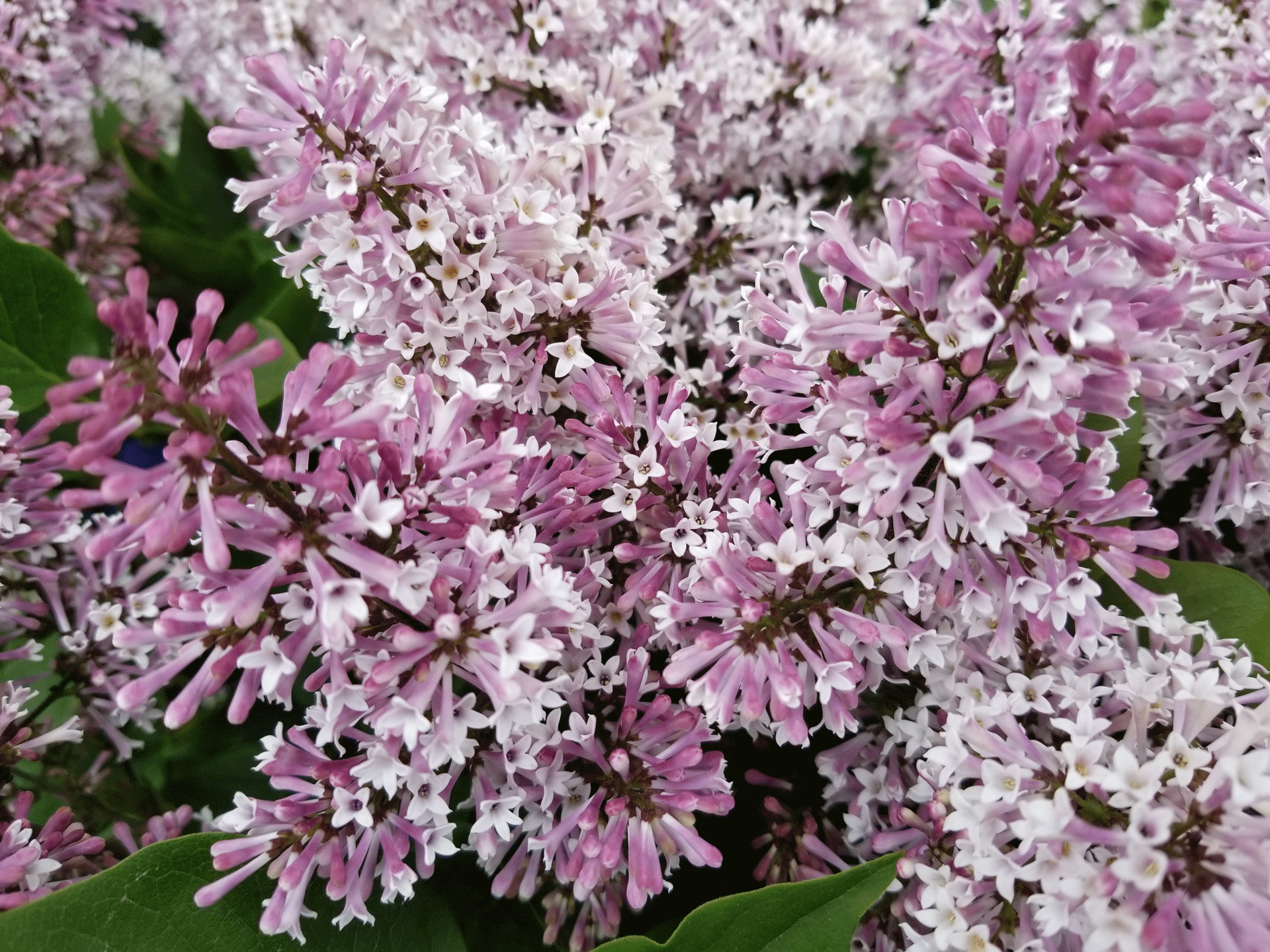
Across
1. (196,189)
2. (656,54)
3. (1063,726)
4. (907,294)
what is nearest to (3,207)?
(196,189)

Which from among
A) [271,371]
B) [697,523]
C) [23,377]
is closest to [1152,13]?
[697,523]

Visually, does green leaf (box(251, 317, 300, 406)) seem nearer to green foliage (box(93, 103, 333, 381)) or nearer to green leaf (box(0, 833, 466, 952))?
green foliage (box(93, 103, 333, 381))

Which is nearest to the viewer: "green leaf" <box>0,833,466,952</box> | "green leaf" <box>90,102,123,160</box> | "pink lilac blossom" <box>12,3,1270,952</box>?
"pink lilac blossom" <box>12,3,1270,952</box>

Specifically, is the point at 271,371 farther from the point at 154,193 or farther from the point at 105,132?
the point at 105,132

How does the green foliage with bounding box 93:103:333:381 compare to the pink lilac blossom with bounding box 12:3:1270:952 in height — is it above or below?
below

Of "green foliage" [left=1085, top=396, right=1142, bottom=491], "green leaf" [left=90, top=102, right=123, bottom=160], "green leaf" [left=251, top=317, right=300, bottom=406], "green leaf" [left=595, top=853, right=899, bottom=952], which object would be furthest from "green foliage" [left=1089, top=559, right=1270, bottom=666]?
"green leaf" [left=90, top=102, right=123, bottom=160]

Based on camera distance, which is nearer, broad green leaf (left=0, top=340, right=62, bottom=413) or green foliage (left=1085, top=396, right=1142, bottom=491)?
green foliage (left=1085, top=396, right=1142, bottom=491)
